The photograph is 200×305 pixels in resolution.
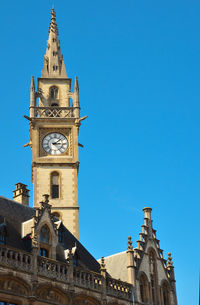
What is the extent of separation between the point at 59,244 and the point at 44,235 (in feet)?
6.91

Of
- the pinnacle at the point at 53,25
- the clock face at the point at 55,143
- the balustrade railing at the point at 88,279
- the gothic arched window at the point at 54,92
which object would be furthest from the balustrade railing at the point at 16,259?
the pinnacle at the point at 53,25

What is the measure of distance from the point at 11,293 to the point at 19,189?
19858mm

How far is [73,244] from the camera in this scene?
42.3 meters

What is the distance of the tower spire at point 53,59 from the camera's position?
6488 cm

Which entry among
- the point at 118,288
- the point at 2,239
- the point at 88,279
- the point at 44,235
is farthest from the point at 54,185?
the point at 2,239

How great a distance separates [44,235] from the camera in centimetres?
3881

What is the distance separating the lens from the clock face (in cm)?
5897

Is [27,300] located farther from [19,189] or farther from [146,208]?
[19,189]

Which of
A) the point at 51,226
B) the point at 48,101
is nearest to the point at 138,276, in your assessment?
the point at 51,226

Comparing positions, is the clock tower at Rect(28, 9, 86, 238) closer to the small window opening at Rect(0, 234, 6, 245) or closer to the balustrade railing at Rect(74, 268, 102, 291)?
the balustrade railing at Rect(74, 268, 102, 291)

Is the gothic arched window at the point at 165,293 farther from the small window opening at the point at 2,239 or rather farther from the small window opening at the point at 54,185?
the small window opening at the point at 54,185

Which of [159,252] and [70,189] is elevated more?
[70,189]

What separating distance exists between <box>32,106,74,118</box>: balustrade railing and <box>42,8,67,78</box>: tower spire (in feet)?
16.5

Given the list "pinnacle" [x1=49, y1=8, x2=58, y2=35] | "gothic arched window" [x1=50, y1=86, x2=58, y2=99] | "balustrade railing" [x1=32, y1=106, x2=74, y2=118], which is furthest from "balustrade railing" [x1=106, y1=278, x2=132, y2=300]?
"pinnacle" [x1=49, y1=8, x2=58, y2=35]
